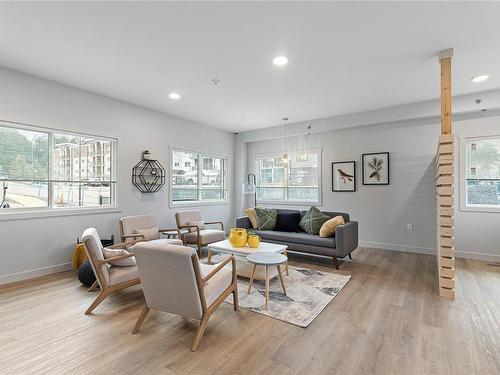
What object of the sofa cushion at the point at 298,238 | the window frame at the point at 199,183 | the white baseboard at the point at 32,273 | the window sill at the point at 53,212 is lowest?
the white baseboard at the point at 32,273

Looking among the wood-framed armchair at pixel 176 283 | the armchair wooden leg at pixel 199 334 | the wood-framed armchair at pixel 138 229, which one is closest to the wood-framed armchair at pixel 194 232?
the wood-framed armchair at pixel 138 229

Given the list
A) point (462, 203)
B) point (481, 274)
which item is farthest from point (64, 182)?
point (462, 203)

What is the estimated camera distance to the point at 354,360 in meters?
1.94

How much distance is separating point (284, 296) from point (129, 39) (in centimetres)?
332

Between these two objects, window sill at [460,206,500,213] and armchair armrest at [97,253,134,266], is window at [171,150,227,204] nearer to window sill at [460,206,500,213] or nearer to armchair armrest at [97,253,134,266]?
armchair armrest at [97,253,134,266]

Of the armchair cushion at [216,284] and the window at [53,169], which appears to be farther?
the window at [53,169]

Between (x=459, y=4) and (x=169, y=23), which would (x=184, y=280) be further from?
(x=459, y=4)

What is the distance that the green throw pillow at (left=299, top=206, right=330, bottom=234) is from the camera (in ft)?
15.0

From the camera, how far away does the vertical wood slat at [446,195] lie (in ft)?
9.69

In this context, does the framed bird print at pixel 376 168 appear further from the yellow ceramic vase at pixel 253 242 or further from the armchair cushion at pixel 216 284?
the armchair cushion at pixel 216 284

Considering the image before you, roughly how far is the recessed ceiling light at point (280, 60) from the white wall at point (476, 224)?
366 cm

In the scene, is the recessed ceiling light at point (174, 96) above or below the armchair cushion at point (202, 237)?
above

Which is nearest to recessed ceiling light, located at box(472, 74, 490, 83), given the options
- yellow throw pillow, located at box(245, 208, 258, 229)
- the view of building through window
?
the view of building through window

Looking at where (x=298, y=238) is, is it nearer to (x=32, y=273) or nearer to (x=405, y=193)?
(x=405, y=193)
